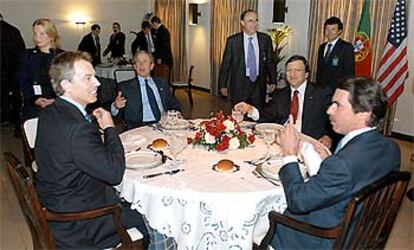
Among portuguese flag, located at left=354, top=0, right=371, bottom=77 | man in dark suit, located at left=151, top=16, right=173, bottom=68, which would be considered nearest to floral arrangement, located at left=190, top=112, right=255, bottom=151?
portuguese flag, located at left=354, top=0, right=371, bottom=77

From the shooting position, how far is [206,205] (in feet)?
6.93

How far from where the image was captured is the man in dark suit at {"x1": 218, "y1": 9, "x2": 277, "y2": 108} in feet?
16.9

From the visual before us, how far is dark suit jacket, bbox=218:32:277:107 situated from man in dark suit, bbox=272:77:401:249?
3.14 m

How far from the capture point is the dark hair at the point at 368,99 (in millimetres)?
1872

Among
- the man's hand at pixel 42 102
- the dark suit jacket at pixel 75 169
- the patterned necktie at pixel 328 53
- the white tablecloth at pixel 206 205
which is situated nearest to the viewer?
the dark suit jacket at pixel 75 169

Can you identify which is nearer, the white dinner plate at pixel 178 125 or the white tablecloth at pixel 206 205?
the white tablecloth at pixel 206 205

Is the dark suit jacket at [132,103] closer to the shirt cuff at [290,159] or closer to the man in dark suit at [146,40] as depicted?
the shirt cuff at [290,159]

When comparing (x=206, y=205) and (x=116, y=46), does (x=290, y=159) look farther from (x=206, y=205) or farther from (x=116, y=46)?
(x=116, y=46)

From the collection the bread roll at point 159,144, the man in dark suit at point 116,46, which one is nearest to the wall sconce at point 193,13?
the man in dark suit at point 116,46

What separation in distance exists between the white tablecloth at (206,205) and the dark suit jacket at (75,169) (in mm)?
191

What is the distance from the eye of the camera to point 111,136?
2.16 meters

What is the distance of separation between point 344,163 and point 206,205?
0.69 m

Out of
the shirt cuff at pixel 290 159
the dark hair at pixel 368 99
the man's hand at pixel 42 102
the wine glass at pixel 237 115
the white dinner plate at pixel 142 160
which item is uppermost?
the dark hair at pixel 368 99

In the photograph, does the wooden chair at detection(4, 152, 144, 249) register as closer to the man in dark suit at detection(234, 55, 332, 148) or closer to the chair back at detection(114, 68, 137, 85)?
the man in dark suit at detection(234, 55, 332, 148)
